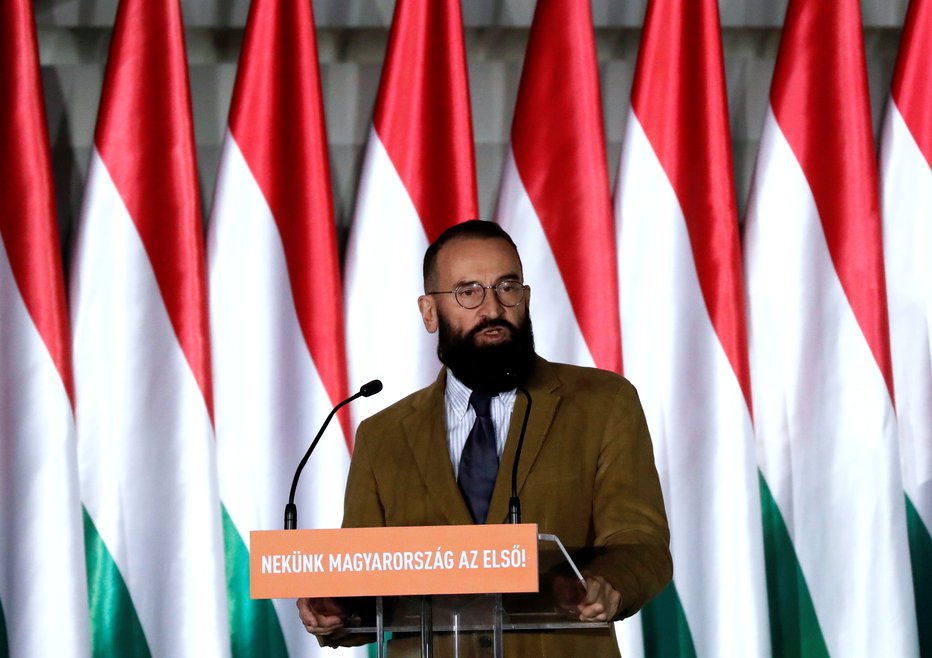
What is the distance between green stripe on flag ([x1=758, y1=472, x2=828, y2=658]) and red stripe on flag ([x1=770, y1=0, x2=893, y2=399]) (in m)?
0.51

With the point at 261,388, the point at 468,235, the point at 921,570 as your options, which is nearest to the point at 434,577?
the point at 468,235

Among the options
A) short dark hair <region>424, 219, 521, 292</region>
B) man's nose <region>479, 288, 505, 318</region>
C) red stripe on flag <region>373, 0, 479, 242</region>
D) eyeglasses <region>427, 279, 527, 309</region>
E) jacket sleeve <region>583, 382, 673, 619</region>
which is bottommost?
jacket sleeve <region>583, 382, 673, 619</region>

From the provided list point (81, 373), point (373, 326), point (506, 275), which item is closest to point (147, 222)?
point (81, 373)

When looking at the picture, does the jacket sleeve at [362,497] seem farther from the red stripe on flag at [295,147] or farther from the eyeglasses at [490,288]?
the red stripe on flag at [295,147]

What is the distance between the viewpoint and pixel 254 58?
139 inches

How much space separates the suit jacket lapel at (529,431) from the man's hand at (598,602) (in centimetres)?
34

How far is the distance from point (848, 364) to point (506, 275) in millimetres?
1673

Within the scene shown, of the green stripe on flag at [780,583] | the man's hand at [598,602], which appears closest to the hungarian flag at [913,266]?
the green stripe on flag at [780,583]

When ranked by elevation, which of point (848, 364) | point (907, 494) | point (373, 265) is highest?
point (373, 265)

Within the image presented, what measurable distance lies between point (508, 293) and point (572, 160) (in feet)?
4.62

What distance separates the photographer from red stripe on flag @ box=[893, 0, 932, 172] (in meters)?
3.61

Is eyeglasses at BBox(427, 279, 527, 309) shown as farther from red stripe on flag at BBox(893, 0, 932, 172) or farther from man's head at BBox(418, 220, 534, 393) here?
red stripe on flag at BBox(893, 0, 932, 172)

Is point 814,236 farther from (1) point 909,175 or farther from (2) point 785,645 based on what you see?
(2) point 785,645

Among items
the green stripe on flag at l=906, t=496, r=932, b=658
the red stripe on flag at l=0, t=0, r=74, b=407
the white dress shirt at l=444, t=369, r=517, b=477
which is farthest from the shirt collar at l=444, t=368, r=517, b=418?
the green stripe on flag at l=906, t=496, r=932, b=658
